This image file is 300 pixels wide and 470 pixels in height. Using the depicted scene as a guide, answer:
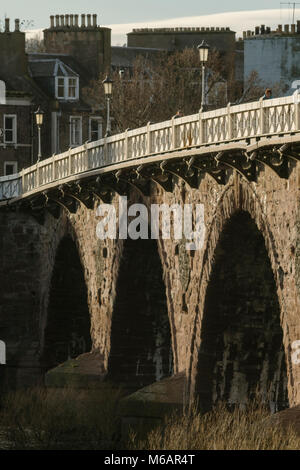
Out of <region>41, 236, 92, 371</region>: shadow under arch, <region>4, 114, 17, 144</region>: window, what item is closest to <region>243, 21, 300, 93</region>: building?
<region>4, 114, 17, 144</region>: window

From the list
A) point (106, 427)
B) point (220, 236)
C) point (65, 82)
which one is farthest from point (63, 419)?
point (65, 82)

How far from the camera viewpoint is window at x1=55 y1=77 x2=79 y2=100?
382 feet

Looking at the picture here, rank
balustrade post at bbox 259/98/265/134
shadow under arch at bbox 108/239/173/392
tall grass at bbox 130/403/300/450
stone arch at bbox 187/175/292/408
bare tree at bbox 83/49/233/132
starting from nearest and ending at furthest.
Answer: tall grass at bbox 130/403/300/450 < balustrade post at bbox 259/98/265/134 < stone arch at bbox 187/175/292/408 < shadow under arch at bbox 108/239/173/392 < bare tree at bbox 83/49/233/132

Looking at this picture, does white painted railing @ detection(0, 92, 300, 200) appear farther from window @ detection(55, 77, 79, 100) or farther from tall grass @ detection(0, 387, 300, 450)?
window @ detection(55, 77, 79, 100)

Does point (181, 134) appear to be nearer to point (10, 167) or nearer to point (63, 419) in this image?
point (63, 419)

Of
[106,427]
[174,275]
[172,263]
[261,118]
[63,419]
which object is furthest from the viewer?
[63,419]

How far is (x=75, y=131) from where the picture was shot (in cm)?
11644

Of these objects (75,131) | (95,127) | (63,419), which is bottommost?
(63,419)

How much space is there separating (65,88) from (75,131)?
2.96m

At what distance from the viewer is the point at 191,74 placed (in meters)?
115

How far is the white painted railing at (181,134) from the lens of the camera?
4516 cm

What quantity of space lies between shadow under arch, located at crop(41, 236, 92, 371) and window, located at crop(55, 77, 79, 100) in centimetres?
3908
